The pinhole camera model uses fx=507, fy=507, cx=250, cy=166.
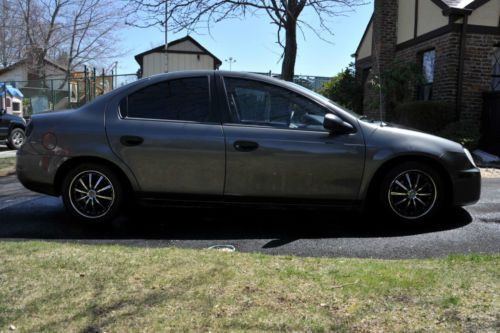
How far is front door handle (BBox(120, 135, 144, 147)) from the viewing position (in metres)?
5.13

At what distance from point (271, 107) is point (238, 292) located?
8.01 ft

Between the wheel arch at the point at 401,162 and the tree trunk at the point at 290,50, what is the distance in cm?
974

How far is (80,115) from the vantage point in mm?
5266

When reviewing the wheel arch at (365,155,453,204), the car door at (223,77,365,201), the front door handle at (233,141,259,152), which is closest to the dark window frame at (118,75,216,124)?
the car door at (223,77,365,201)

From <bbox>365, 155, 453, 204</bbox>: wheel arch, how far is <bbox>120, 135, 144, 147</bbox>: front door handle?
7.81ft

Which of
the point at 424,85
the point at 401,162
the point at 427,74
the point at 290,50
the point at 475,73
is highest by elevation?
the point at 290,50

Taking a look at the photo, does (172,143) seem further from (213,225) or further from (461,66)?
(461,66)

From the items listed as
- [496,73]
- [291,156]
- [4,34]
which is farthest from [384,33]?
[4,34]

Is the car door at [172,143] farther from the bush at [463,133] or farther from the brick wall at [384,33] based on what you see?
the brick wall at [384,33]

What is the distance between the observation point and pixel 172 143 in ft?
16.7

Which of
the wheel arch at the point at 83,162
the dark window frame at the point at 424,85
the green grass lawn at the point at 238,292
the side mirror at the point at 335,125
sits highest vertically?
the dark window frame at the point at 424,85

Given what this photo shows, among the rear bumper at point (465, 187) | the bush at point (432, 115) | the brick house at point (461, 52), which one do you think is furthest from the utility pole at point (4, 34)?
the rear bumper at point (465, 187)

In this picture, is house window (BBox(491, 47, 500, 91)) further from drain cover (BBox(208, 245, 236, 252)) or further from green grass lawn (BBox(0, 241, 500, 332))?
drain cover (BBox(208, 245, 236, 252))

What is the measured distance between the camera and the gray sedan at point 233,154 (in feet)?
16.6
